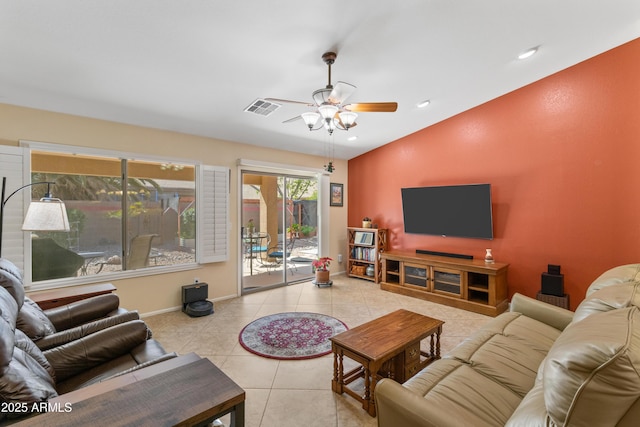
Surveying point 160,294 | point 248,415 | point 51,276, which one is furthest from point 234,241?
point 248,415

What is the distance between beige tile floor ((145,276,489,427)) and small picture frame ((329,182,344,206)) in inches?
64.1

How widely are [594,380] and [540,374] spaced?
0.51 metres

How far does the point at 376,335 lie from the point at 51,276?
140 inches

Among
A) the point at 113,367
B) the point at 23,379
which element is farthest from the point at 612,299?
the point at 113,367

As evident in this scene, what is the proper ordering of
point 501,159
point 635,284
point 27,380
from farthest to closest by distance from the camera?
point 501,159
point 635,284
point 27,380

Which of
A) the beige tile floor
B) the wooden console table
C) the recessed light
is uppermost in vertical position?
the recessed light

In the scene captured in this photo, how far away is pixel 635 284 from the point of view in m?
1.73

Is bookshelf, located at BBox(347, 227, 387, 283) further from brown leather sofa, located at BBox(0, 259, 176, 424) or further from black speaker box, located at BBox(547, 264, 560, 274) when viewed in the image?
brown leather sofa, located at BBox(0, 259, 176, 424)

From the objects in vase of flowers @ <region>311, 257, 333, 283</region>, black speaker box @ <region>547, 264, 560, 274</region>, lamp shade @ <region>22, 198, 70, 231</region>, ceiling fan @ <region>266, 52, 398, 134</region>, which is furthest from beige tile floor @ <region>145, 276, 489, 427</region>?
ceiling fan @ <region>266, 52, 398, 134</region>

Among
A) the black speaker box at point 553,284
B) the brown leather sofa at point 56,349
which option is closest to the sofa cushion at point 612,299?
the black speaker box at point 553,284

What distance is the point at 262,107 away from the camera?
347 centimetres

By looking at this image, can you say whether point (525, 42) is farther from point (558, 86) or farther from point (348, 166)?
point (348, 166)

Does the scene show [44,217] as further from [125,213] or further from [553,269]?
[553,269]

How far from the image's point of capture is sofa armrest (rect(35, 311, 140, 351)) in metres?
1.80
